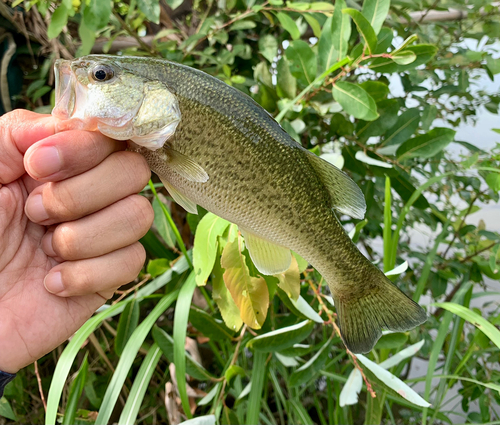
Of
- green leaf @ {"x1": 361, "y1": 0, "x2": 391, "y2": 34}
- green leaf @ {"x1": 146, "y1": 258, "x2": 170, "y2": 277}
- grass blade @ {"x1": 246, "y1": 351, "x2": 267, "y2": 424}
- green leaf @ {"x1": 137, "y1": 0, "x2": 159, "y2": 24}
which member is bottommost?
grass blade @ {"x1": 246, "y1": 351, "x2": 267, "y2": 424}

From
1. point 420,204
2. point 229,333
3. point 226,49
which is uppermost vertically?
point 226,49

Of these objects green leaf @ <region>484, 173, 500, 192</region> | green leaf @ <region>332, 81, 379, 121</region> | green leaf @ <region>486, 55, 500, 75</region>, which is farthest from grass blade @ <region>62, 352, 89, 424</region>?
green leaf @ <region>486, 55, 500, 75</region>

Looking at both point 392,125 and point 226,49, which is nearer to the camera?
point 392,125

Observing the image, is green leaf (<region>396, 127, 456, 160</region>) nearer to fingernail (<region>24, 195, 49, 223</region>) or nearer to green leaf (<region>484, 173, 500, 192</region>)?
green leaf (<region>484, 173, 500, 192</region>)

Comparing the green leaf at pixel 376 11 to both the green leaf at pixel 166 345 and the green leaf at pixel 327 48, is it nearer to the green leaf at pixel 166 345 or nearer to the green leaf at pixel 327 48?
the green leaf at pixel 327 48

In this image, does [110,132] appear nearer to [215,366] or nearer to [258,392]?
[258,392]

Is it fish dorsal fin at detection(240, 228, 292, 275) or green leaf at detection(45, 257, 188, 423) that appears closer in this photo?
fish dorsal fin at detection(240, 228, 292, 275)

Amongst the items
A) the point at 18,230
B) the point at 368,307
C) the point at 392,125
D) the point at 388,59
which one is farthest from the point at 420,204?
the point at 18,230
